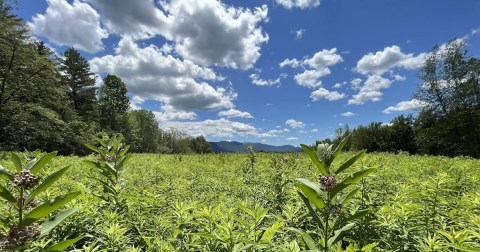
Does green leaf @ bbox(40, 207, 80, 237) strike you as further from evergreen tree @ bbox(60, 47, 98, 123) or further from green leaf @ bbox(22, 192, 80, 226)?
evergreen tree @ bbox(60, 47, 98, 123)

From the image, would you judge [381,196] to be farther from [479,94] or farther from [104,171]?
[479,94]

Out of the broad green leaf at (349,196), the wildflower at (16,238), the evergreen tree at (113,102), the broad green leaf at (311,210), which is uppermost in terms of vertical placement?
the evergreen tree at (113,102)

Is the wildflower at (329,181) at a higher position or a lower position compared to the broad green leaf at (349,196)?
higher

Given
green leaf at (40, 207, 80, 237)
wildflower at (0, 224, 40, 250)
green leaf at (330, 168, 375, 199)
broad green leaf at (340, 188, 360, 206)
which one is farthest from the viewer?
broad green leaf at (340, 188, 360, 206)

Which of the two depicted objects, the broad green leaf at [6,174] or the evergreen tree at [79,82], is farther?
the evergreen tree at [79,82]

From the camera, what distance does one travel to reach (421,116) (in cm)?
4472

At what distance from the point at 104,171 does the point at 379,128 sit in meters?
79.5

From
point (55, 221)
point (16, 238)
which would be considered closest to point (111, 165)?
point (55, 221)

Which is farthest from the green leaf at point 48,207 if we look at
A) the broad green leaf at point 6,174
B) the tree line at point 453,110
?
the tree line at point 453,110

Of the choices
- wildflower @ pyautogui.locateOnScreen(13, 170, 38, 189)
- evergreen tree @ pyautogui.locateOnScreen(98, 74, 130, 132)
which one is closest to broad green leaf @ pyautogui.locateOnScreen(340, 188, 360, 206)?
wildflower @ pyautogui.locateOnScreen(13, 170, 38, 189)

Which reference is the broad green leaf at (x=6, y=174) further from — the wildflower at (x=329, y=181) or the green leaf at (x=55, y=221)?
the wildflower at (x=329, y=181)

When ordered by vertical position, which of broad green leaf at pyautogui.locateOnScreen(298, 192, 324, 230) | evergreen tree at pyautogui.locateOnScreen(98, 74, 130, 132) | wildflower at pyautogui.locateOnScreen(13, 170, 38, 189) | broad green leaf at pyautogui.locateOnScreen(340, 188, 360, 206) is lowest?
broad green leaf at pyautogui.locateOnScreen(298, 192, 324, 230)

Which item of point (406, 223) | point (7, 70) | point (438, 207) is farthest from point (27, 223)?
point (7, 70)

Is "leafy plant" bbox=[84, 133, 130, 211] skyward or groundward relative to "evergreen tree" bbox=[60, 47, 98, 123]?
groundward
